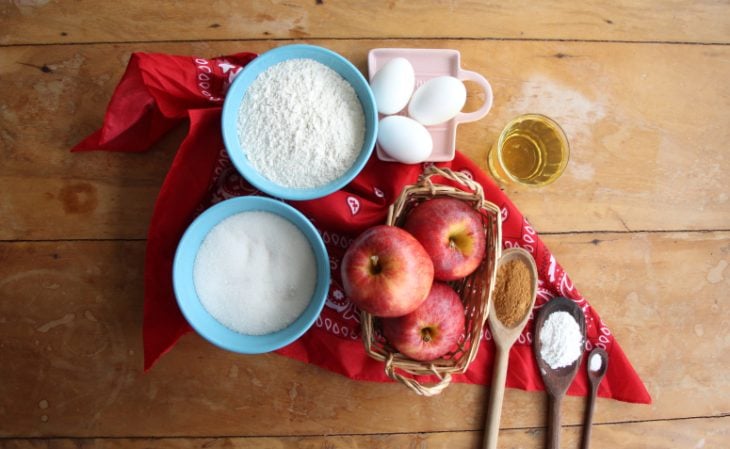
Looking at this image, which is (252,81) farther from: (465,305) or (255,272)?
(465,305)

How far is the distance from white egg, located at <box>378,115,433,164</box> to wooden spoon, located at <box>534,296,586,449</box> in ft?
1.00

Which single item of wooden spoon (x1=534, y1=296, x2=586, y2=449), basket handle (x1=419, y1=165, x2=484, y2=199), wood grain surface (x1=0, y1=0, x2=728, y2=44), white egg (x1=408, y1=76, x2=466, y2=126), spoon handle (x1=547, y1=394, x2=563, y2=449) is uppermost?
wood grain surface (x1=0, y1=0, x2=728, y2=44)

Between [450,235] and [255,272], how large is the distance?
27 cm

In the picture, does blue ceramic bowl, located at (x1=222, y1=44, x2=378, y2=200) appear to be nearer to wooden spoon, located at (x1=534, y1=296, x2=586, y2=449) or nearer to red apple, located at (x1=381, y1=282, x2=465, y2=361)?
red apple, located at (x1=381, y1=282, x2=465, y2=361)

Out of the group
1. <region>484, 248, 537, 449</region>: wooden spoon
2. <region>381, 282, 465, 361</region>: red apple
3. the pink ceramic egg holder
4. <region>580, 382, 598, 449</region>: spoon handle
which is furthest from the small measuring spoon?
the pink ceramic egg holder

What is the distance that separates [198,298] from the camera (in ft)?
2.42

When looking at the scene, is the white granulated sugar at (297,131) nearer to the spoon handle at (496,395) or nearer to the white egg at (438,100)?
the white egg at (438,100)

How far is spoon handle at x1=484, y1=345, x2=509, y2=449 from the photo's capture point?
79 cm

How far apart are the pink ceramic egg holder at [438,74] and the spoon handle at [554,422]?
40cm

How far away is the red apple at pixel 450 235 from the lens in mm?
685

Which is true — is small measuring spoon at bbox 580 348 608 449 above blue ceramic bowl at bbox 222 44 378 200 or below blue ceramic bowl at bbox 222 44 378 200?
below

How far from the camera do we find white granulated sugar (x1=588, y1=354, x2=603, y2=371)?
819mm

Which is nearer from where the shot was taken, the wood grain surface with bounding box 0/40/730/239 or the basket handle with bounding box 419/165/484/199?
the basket handle with bounding box 419/165/484/199

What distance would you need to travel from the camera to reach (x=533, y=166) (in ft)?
2.73
